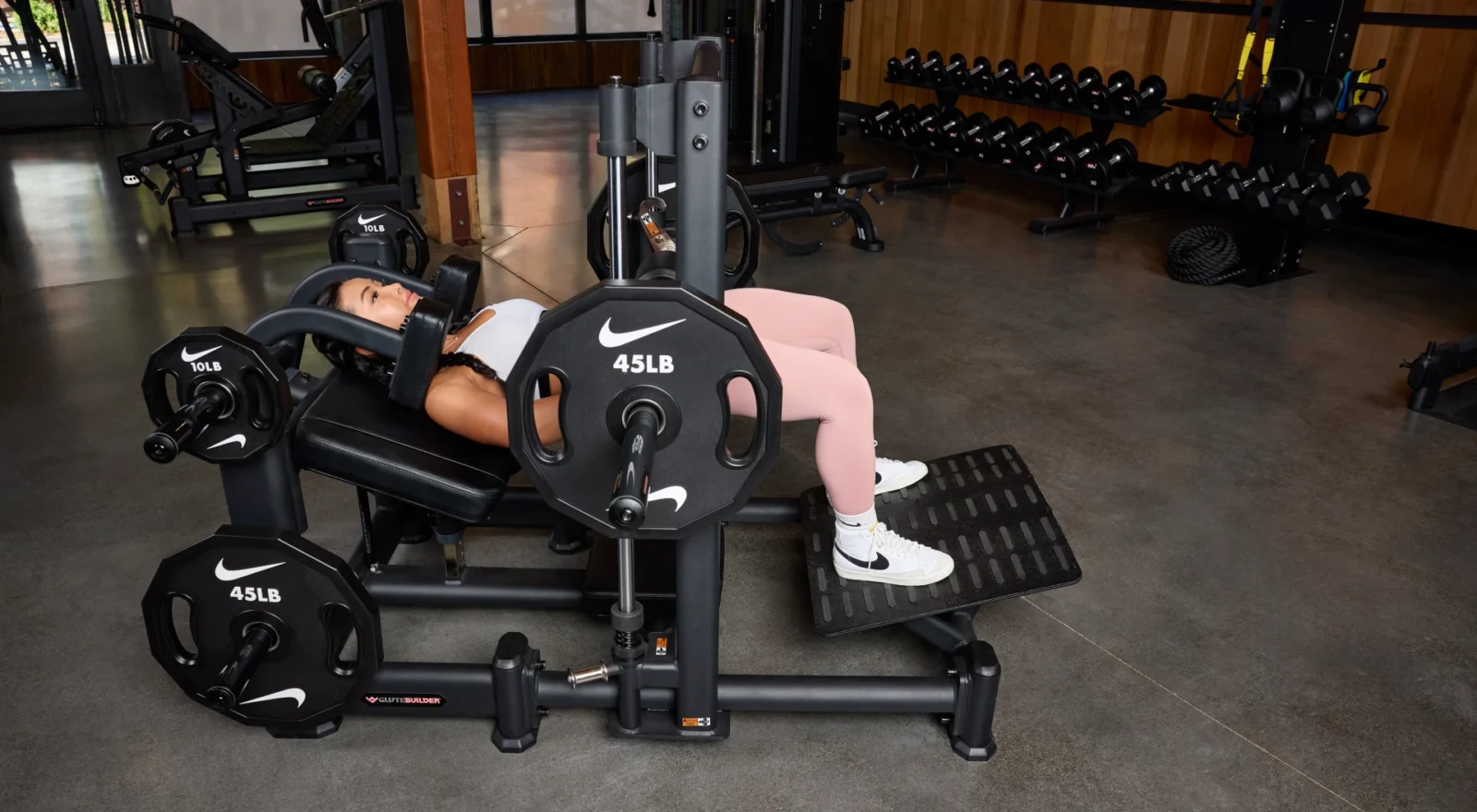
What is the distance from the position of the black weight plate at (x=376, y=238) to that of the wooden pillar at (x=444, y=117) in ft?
7.33

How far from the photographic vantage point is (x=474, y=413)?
5.58 ft

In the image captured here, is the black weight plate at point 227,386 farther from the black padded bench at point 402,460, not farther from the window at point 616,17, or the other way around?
the window at point 616,17

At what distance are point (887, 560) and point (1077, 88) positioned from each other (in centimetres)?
371

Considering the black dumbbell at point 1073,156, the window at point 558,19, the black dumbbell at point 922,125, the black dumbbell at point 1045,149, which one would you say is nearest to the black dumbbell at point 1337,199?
the black dumbbell at point 1073,156

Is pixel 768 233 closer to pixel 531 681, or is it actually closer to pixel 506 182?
pixel 506 182

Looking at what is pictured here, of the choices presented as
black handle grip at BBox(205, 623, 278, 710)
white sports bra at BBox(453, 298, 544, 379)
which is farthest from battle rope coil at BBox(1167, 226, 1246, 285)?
black handle grip at BBox(205, 623, 278, 710)

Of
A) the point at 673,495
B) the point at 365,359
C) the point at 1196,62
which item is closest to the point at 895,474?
the point at 673,495

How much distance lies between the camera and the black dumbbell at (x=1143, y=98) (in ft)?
15.0

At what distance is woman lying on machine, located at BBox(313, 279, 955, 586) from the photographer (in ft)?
5.51

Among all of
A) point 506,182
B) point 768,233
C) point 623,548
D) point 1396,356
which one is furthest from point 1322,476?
point 506,182

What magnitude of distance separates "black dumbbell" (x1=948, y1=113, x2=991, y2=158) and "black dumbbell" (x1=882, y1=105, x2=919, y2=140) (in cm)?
29

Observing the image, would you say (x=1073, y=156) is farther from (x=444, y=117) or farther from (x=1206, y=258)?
(x=444, y=117)

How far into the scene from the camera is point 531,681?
162 centimetres

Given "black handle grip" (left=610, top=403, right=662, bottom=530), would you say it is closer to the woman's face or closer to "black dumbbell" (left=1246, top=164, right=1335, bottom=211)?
the woman's face
